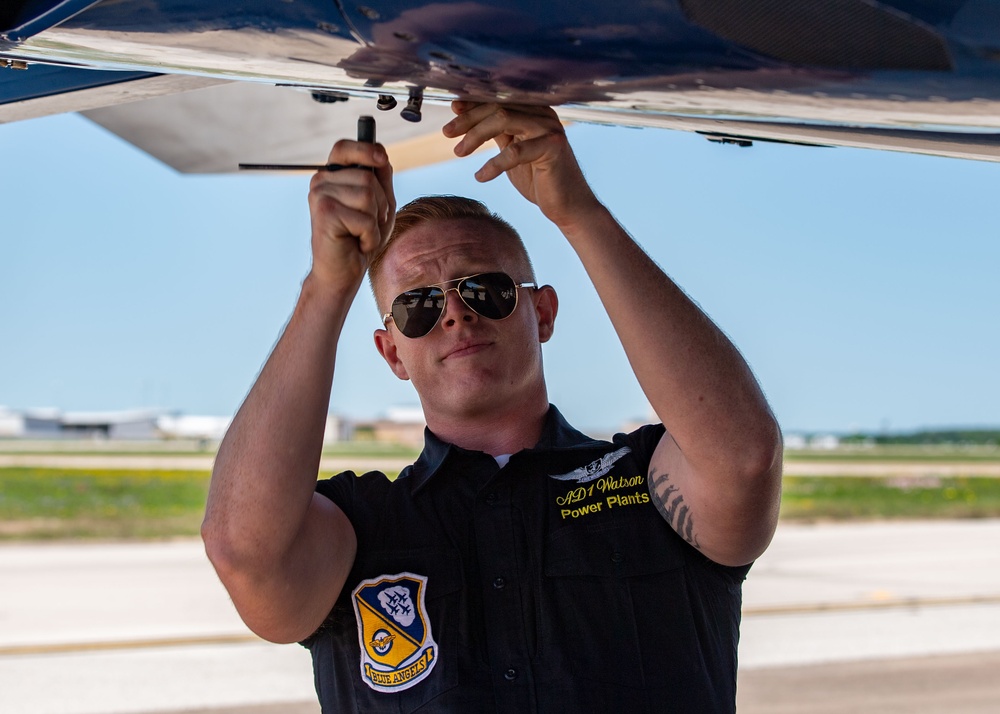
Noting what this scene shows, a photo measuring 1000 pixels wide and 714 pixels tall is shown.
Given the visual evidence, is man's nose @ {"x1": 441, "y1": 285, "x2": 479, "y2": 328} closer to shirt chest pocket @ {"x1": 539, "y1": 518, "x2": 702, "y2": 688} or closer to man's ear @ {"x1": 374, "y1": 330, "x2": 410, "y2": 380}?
man's ear @ {"x1": 374, "y1": 330, "x2": 410, "y2": 380}

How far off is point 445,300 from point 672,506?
24.0 inches

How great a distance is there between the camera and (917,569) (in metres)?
13.0

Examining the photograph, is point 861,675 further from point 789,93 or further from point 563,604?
point 789,93

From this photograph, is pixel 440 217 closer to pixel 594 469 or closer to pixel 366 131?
pixel 366 131

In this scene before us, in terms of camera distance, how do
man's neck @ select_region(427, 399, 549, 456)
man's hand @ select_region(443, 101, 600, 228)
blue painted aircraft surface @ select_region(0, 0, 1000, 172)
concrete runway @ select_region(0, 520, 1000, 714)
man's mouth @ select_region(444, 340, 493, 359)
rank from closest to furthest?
1. blue painted aircraft surface @ select_region(0, 0, 1000, 172)
2. man's hand @ select_region(443, 101, 600, 228)
3. man's mouth @ select_region(444, 340, 493, 359)
4. man's neck @ select_region(427, 399, 549, 456)
5. concrete runway @ select_region(0, 520, 1000, 714)

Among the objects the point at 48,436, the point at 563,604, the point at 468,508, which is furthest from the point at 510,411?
the point at 48,436

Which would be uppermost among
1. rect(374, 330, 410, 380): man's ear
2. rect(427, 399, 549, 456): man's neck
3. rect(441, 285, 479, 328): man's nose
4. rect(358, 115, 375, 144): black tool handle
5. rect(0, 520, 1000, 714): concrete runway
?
rect(358, 115, 375, 144): black tool handle

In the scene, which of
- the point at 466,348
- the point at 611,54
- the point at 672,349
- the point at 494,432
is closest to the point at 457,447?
the point at 494,432

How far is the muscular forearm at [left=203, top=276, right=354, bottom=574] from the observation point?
160cm

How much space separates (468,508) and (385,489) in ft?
0.65

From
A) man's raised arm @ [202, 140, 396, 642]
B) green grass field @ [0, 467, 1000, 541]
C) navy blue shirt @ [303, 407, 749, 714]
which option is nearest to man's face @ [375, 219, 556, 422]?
navy blue shirt @ [303, 407, 749, 714]

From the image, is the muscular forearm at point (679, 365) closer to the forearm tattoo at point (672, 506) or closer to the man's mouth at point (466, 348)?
the forearm tattoo at point (672, 506)

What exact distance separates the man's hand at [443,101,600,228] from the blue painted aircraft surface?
0.05 metres

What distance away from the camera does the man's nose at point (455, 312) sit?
6.34 ft
